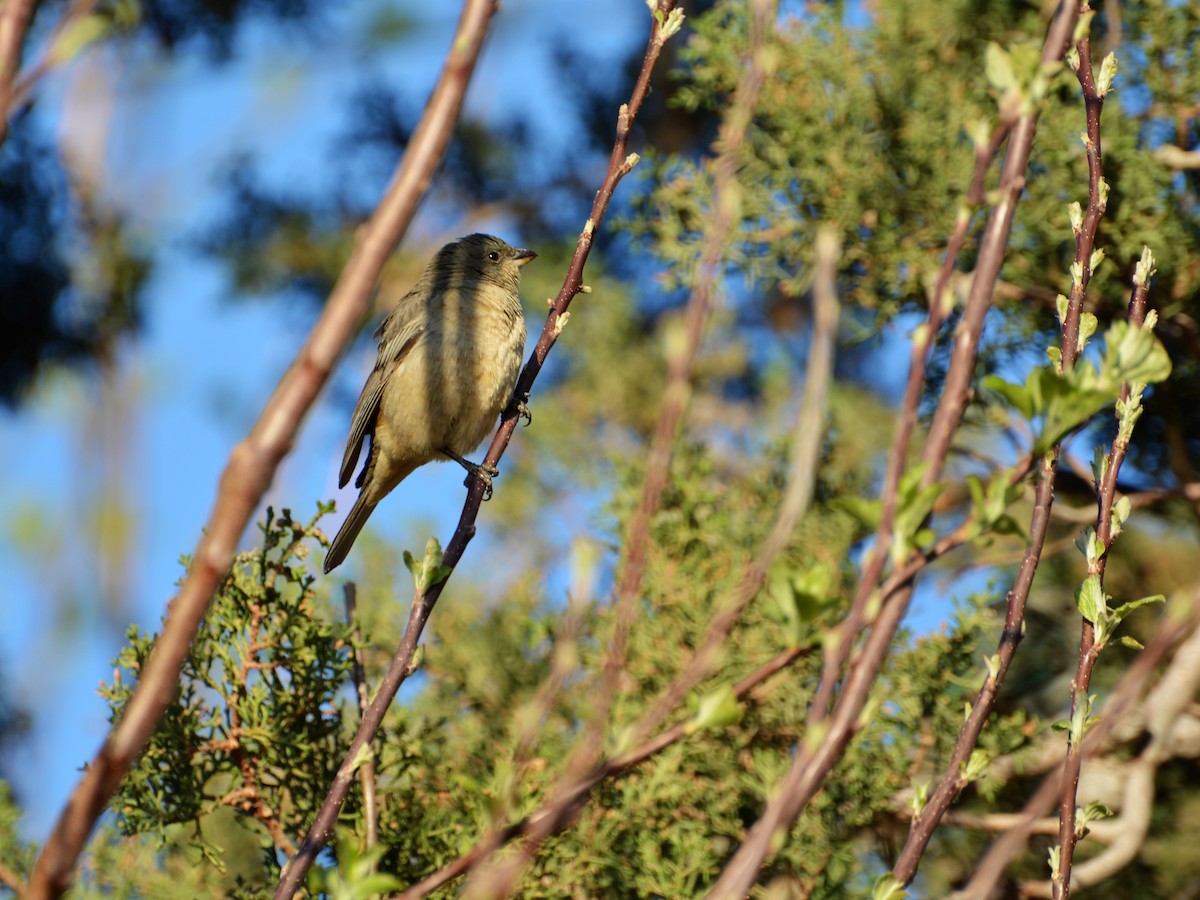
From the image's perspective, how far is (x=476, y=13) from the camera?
51.8 inches

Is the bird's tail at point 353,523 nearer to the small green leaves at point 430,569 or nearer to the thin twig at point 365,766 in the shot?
the thin twig at point 365,766

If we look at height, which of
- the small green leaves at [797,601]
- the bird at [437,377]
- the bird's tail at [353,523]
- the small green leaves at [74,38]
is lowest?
the small green leaves at [797,601]

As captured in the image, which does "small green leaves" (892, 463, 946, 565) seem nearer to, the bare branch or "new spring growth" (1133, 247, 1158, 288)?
the bare branch

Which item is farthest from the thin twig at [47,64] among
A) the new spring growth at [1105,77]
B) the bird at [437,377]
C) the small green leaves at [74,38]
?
the bird at [437,377]

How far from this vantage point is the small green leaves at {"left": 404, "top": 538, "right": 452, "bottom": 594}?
2.23 metres

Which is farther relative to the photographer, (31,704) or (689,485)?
(31,704)

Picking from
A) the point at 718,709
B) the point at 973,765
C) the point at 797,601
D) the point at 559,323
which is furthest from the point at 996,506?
the point at 559,323

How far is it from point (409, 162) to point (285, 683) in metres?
2.58

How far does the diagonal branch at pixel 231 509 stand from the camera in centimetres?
122

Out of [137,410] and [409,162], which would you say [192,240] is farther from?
[409,162]

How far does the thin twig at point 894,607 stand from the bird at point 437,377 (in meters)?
3.47

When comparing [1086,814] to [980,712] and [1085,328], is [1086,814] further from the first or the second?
[1085,328]

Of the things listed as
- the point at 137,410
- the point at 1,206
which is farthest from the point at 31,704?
the point at 1,206

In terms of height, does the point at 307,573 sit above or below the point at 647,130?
below
